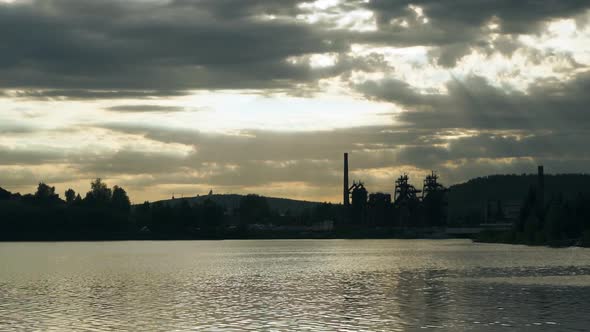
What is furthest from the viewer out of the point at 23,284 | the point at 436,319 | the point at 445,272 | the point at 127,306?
the point at 445,272

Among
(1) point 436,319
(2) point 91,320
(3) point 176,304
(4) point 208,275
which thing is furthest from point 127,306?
(4) point 208,275

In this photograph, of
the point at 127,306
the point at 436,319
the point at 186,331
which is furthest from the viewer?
the point at 127,306

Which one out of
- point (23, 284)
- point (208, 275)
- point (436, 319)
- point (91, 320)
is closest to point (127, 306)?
point (91, 320)

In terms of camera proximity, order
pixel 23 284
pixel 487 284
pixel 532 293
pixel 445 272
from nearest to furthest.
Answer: pixel 532 293 → pixel 487 284 → pixel 23 284 → pixel 445 272

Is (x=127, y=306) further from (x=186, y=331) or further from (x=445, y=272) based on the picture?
(x=445, y=272)

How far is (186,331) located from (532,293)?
3143 cm

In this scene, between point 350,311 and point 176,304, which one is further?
point 176,304

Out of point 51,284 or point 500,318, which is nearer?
point 500,318

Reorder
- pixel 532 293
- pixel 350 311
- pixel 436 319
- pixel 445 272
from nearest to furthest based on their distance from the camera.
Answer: pixel 436 319, pixel 350 311, pixel 532 293, pixel 445 272

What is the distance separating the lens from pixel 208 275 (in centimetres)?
9488

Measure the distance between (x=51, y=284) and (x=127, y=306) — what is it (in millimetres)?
25942

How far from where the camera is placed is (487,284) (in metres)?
72.7

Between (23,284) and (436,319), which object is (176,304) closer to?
(436,319)

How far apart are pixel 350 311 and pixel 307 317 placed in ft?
14.3
